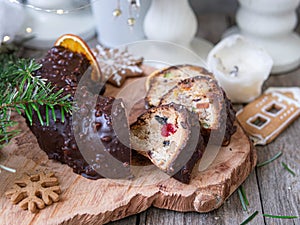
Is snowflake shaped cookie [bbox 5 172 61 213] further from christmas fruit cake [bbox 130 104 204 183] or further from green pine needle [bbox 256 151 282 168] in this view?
green pine needle [bbox 256 151 282 168]

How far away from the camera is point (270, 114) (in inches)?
68.4

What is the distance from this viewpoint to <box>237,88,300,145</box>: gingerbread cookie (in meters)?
1.66

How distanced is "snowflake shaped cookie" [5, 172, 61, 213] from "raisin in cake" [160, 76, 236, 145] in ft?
1.34

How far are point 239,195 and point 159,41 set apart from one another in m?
0.72

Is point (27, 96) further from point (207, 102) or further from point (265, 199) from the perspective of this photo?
point (265, 199)

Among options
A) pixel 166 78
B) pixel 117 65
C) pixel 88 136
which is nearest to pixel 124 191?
pixel 88 136

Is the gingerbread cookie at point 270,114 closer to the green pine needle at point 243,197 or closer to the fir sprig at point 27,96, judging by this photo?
the green pine needle at point 243,197

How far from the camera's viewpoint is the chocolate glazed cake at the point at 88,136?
1.37m

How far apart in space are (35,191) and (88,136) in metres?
0.20

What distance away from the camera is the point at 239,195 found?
57.1 inches

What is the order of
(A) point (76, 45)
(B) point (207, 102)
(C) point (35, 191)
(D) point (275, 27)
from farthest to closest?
(D) point (275, 27), (A) point (76, 45), (B) point (207, 102), (C) point (35, 191)

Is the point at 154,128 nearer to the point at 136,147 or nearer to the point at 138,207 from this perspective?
the point at 136,147

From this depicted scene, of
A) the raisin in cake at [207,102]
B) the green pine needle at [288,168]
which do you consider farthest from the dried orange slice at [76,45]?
the green pine needle at [288,168]

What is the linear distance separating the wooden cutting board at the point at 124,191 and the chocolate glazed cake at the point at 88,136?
4cm
